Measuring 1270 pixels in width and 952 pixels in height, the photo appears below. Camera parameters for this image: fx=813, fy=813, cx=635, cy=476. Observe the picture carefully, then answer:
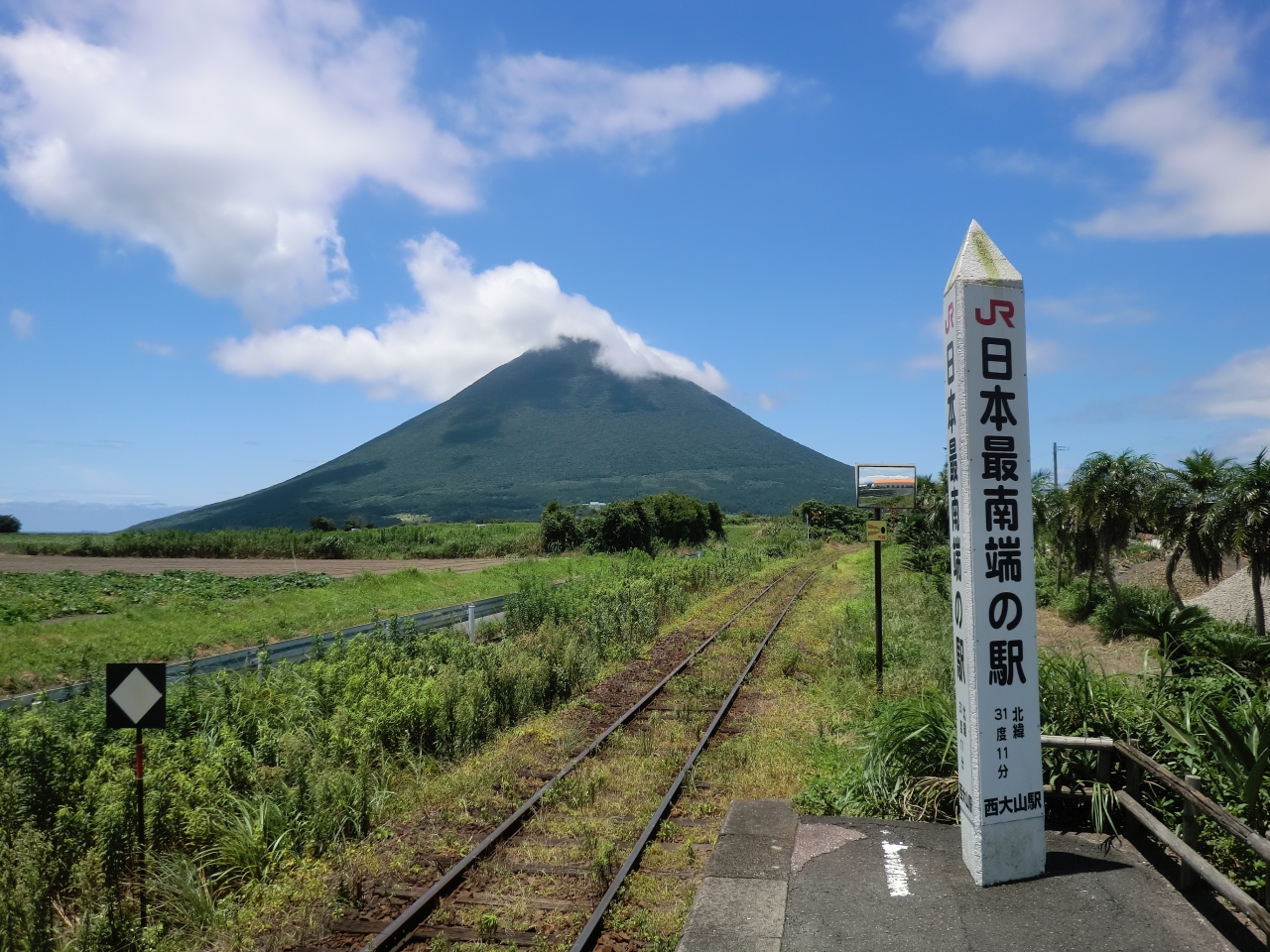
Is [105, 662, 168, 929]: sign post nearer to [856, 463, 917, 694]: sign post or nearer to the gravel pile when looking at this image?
[856, 463, 917, 694]: sign post

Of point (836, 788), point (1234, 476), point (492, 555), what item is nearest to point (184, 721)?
point (836, 788)

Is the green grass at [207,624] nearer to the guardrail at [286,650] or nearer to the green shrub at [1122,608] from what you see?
the guardrail at [286,650]

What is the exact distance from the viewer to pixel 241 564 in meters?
47.0

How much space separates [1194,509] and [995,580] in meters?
13.7

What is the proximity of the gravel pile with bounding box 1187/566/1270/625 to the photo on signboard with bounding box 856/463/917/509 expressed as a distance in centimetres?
1023

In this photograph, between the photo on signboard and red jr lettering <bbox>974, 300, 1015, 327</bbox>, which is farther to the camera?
the photo on signboard

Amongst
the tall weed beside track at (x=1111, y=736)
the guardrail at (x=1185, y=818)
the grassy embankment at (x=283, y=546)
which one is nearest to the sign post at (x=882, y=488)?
the tall weed beside track at (x=1111, y=736)

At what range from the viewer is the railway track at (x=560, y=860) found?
15.8 ft

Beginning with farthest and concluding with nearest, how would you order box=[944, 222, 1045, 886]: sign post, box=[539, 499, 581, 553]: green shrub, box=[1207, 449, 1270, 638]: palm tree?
box=[539, 499, 581, 553]: green shrub < box=[1207, 449, 1270, 638]: palm tree < box=[944, 222, 1045, 886]: sign post

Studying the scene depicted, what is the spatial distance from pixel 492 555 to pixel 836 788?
4686 cm

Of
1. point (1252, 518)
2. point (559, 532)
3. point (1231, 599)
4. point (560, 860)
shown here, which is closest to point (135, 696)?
point (560, 860)

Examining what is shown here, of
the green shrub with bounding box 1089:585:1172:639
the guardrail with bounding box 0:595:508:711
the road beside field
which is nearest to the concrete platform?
the guardrail with bounding box 0:595:508:711

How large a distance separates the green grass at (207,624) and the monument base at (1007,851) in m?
9.25

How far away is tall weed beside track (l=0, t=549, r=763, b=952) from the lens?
17.0 ft
